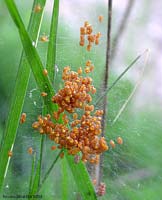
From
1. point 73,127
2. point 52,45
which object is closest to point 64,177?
point 73,127

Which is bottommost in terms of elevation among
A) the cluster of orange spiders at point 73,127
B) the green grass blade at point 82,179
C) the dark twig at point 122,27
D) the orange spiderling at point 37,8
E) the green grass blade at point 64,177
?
the green grass blade at point 64,177

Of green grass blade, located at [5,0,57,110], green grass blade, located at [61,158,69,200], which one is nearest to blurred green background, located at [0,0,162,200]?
Answer: green grass blade, located at [61,158,69,200]

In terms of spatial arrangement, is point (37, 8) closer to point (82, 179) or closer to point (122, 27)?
point (82, 179)

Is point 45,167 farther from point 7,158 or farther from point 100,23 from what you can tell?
point 100,23

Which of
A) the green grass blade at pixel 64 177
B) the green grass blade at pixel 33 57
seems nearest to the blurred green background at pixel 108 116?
the green grass blade at pixel 64 177

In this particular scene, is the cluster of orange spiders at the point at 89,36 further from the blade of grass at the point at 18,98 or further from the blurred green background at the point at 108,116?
the blade of grass at the point at 18,98

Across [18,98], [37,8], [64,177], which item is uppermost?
[37,8]

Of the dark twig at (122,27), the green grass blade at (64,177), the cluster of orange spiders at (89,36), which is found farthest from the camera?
the dark twig at (122,27)

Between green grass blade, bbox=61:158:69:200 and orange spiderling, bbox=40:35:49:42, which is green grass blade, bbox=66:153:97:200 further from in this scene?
orange spiderling, bbox=40:35:49:42

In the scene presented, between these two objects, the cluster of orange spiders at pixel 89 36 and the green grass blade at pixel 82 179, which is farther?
the cluster of orange spiders at pixel 89 36
